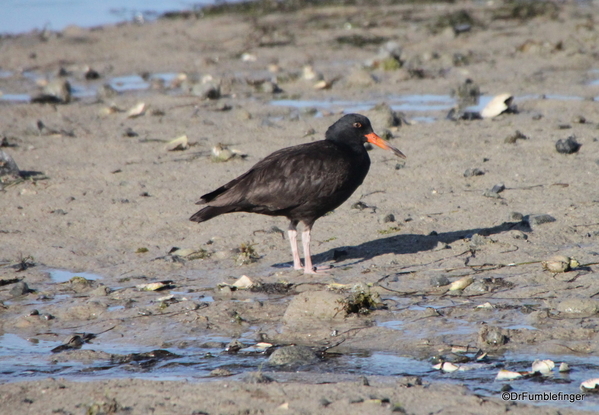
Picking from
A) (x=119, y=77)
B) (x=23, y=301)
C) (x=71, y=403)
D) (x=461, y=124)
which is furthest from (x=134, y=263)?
(x=119, y=77)

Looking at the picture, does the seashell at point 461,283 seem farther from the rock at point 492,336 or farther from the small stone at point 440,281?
the rock at point 492,336

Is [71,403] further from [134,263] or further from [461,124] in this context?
[461,124]

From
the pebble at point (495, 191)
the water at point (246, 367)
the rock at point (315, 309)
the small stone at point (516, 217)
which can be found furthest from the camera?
the pebble at point (495, 191)

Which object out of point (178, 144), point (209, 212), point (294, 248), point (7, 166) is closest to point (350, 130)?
point (294, 248)

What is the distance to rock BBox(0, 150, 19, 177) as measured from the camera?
838cm

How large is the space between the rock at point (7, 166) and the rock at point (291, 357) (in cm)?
491

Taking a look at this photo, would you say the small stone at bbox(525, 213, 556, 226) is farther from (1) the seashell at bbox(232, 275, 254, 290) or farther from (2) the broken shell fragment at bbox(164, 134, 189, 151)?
(2) the broken shell fragment at bbox(164, 134, 189, 151)

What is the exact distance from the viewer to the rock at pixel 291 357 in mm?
4500

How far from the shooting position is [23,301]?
5.86m

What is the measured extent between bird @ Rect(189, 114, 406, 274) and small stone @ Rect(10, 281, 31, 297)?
1340 millimetres

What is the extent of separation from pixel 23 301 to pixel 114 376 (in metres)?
1.68

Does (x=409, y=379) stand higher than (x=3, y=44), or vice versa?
(x=3, y=44)

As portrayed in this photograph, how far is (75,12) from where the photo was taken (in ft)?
77.4

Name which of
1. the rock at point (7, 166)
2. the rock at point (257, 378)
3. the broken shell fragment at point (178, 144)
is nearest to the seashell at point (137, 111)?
the broken shell fragment at point (178, 144)
